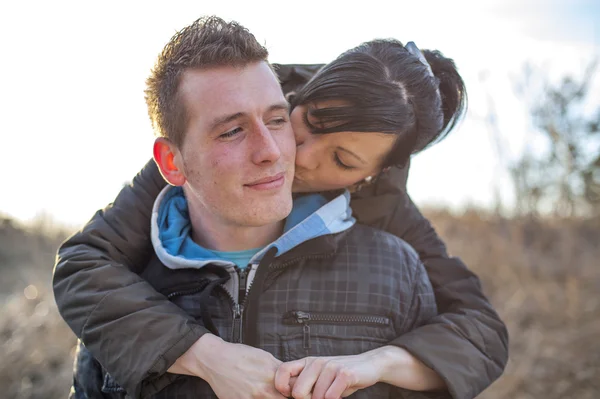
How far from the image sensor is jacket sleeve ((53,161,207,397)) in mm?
2213

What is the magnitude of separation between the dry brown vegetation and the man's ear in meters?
2.78

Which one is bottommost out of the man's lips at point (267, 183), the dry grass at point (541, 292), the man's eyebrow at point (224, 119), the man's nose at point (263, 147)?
the dry grass at point (541, 292)

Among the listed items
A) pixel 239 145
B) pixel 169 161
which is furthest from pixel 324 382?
pixel 169 161

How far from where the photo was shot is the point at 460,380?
238cm

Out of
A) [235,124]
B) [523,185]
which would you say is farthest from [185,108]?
[523,185]

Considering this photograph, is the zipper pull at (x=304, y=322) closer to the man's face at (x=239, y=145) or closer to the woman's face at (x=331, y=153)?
the man's face at (x=239, y=145)

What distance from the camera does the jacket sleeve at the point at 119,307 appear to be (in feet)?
7.26

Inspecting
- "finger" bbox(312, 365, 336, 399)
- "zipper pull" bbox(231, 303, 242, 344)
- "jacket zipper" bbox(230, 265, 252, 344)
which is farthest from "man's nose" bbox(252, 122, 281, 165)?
"finger" bbox(312, 365, 336, 399)

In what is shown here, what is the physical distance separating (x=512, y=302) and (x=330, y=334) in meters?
3.86

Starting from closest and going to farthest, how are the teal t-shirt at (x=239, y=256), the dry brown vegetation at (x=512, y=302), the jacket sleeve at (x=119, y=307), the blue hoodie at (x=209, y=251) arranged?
1. the jacket sleeve at (x=119, y=307)
2. the blue hoodie at (x=209, y=251)
3. the teal t-shirt at (x=239, y=256)
4. the dry brown vegetation at (x=512, y=302)

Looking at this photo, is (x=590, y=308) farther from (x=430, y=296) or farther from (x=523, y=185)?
(x=430, y=296)

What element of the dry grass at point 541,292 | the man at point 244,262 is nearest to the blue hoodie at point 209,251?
the man at point 244,262

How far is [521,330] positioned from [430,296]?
3.28m

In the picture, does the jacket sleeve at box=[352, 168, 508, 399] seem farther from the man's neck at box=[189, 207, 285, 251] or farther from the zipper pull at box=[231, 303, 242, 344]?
the zipper pull at box=[231, 303, 242, 344]
